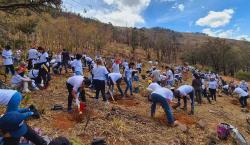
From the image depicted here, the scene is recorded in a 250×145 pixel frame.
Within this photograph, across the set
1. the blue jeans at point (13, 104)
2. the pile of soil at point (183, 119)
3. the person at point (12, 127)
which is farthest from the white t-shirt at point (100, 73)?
the person at point (12, 127)

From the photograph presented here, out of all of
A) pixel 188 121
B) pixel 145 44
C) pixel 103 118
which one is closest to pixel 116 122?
pixel 103 118

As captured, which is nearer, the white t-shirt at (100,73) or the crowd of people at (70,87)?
the crowd of people at (70,87)

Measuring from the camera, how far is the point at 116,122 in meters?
11.2

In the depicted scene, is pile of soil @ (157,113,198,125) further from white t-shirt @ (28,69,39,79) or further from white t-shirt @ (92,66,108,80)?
white t-shirt @ (28,69,39,79)

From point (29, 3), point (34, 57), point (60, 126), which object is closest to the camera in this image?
point (60, 126)

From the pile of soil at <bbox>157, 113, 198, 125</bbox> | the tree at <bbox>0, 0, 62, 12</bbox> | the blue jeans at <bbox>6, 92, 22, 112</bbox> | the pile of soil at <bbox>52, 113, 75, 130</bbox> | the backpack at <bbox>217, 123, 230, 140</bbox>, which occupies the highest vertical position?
the tree at <bbox>0, 0, 62, 12</bbox>

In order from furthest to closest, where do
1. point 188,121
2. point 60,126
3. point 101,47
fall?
1. point 101,47
2. point 188,121
3. point 60,126

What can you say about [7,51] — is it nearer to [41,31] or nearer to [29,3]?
[29,3]

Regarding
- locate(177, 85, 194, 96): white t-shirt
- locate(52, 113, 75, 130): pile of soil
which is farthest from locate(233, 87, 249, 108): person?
locate(52, 113, 75, 130): pile of soil

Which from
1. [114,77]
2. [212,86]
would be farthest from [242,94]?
[114,77]

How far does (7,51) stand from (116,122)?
25.6 ft

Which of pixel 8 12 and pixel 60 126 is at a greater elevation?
pixel 8 12

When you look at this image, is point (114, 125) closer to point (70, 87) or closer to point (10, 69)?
point (70, 87)

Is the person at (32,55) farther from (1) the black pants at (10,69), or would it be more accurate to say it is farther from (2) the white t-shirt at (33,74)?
(2) the white t-shirt at (33,74)
